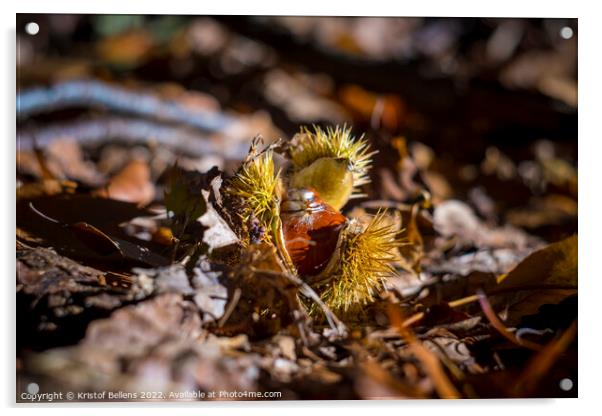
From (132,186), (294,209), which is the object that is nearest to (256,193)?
(294,209)

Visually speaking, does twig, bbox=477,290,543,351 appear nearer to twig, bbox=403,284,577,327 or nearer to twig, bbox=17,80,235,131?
twig, bbox=403,284,577,327

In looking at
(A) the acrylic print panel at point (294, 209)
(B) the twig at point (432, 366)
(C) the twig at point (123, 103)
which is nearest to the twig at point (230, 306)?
(A) the acrylic print panel at point (294, 209)

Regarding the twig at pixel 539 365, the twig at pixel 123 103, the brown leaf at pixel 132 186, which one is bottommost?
the twig at pixel 539 365

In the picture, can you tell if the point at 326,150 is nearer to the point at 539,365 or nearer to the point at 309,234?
the point at 309,234

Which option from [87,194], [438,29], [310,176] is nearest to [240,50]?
[438,29]

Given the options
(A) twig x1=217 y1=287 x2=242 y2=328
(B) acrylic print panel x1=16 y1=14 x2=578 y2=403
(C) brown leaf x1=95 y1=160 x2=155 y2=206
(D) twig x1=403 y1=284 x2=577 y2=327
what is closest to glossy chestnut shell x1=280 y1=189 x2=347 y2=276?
(B) acrylic print panel x1=16 y1=14 x2=578 y2=403

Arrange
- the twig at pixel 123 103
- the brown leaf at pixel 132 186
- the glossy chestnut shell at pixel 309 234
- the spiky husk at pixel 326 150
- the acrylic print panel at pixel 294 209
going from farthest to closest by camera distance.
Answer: the twig at pixel 123 103 → the brown leaf at pixel 132 186 → the spiky husk at pixel 326 150 → the glossy chestnut shell at pixel 309 234 → the acrylic print panel at pixel 294 209

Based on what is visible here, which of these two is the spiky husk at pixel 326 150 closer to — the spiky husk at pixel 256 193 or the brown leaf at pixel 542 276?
the spiky husk at pixel 256 193

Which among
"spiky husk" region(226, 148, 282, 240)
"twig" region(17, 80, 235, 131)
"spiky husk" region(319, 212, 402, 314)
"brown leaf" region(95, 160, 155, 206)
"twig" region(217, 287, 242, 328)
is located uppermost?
"twig" region(17, 80, 235, 131)

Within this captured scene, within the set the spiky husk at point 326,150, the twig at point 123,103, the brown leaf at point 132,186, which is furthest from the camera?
the twig at point 123,103
